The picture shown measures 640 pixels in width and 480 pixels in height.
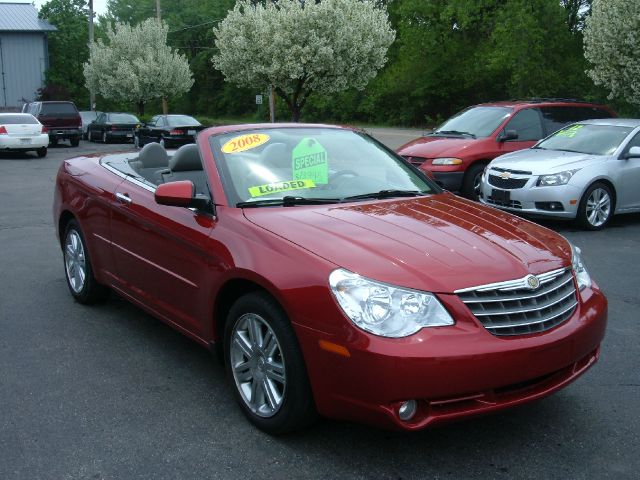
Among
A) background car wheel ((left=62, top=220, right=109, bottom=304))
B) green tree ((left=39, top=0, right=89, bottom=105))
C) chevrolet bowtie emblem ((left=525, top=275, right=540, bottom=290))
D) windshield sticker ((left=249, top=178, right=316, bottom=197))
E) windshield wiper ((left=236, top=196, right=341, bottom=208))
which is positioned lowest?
background car wheel ((left=62, top=220, right=109, bottom=304))

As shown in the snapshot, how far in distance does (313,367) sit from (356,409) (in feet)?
0.87

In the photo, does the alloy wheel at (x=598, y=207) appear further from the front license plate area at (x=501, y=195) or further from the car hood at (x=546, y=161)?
the front license plate area at (x=501, y=195)

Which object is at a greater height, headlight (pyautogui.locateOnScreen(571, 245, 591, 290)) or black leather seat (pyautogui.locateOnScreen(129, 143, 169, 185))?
black leather seat (pyautogui.locateOnScreen(129, 143, 169, 185))

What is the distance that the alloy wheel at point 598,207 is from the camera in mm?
9523

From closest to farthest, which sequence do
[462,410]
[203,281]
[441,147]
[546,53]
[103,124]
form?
[462,410] < [203,281] < [441,147] < [103,124] < [546,53]

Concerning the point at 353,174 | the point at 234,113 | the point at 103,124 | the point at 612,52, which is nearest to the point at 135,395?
the point at 353,174

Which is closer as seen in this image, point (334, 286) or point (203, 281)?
point (334, 286)

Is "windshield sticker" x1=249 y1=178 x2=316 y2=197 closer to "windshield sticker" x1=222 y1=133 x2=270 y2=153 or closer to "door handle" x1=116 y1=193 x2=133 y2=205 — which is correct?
"windshield sticker" x1=222 y1=133 x2=270 y2=153

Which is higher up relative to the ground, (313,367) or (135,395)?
(313,367)

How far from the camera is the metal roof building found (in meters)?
48.8

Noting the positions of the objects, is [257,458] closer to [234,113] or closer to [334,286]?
[334,286]

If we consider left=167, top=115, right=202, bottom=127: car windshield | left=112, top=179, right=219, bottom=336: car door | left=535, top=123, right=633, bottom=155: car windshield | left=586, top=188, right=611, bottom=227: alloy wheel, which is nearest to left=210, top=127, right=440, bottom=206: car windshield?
left=112, top=179, right=219, bottom=336: car door

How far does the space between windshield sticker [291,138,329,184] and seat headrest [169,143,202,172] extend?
2.71 feet

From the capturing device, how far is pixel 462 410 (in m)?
3.07
